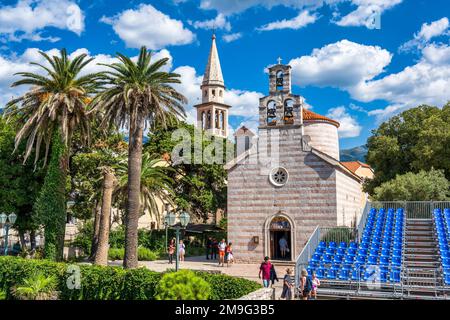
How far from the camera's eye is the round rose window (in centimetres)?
2976

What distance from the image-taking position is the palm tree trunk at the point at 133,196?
21344mm

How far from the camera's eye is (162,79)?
23125 millimetres

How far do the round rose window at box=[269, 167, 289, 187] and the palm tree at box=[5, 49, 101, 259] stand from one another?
504 inches

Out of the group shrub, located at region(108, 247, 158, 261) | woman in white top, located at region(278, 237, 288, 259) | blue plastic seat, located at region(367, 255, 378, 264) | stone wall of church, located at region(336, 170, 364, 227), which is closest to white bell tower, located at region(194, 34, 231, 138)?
shrub, located at region(108, 247, 158, 261)

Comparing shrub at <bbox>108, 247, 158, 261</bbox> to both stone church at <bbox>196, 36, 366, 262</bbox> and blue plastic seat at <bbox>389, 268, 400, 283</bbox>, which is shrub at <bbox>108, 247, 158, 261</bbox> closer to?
stone church at <bbox>196, 36, 366, 262</bbox>

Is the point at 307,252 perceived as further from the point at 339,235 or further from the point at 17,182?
the point at 17,182

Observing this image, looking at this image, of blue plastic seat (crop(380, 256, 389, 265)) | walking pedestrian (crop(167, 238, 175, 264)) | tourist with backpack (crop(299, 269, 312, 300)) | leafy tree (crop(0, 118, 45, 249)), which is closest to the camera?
tourist with backpack (crop(299, 269, 312, 300))

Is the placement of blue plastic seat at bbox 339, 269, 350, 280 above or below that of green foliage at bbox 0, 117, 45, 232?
below

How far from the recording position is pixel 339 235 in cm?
2559

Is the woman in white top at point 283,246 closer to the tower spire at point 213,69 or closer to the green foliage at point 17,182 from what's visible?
the green foliage at point 17,182

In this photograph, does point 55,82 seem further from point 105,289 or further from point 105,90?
point 105,289

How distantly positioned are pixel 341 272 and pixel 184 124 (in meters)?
27.8
